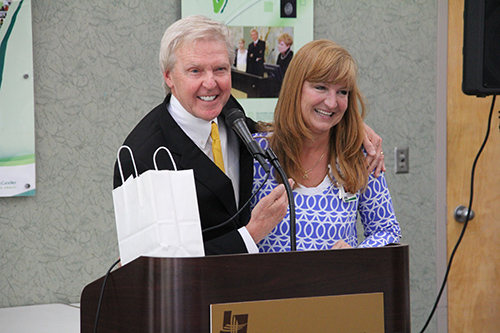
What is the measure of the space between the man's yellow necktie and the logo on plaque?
0.51m

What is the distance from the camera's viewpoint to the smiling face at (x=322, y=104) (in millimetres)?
1537

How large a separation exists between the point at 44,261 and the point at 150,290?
Result: 4.67 feet

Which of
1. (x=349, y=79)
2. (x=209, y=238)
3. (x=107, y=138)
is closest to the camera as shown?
(x=209, y=238)

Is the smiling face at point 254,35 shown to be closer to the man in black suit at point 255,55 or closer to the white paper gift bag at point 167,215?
the man in black suit at point 255,55

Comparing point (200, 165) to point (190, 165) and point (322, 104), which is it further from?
point (322, 104)

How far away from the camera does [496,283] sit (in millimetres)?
2879

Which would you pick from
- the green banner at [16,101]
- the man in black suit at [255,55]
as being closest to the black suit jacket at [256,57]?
the man in black suit at [255,55]

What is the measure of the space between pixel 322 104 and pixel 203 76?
352 millimetres

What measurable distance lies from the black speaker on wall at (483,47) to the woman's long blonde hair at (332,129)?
284 millimetres

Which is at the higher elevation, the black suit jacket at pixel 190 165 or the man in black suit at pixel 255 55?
the man in black suit at pixel 255 55

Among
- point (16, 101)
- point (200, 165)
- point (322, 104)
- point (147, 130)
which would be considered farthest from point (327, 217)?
point (16, 101)

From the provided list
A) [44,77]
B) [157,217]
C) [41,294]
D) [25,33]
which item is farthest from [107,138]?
[157,217]

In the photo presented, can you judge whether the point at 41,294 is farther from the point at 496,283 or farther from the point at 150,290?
the point at 496,283

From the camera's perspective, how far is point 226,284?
96cm
